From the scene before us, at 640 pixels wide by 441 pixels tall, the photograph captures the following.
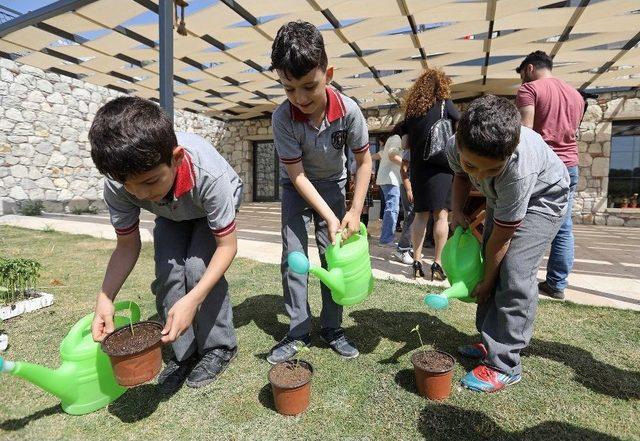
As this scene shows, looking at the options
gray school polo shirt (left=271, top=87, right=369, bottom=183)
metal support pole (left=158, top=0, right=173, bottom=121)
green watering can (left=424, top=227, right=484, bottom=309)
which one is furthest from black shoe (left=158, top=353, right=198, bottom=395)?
metal support pole (left=158, top=0, right=173, bottom=121)

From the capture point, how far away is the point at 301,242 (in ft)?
6.08

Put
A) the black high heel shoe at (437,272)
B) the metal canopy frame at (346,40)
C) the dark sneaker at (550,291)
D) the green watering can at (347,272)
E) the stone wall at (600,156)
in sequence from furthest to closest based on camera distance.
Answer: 1. the stone wall at (600,156)
2. the metal canopy frame at (346,40)
3. the black high heel shoe at (437,272)
4. the dark sneaker at (550,291)
5. the green watering can at (347,272)

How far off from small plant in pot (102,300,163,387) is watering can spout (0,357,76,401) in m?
0.18

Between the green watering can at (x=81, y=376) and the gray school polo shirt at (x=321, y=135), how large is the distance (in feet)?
A: 3.16

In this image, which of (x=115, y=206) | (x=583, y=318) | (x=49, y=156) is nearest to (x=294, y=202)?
(x=115, y=206)

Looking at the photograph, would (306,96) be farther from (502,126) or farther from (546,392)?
(546,392)

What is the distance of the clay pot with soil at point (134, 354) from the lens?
3.84ft

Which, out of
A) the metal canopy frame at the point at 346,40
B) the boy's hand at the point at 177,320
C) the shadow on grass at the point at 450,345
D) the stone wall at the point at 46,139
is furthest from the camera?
the stone wall at the point at 46,139

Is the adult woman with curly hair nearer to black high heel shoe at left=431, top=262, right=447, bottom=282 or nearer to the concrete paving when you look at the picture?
black high heel shoe at left=431, top=262, right=447, bottom=282

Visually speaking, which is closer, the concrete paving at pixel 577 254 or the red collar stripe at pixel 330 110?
the red collar stripe at pixel 330 110

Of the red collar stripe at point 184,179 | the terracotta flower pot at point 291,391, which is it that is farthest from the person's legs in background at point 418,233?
the red collar stripe at point 184,179

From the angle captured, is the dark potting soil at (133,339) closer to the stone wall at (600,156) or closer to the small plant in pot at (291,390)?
the small plant in pot at (291,390)

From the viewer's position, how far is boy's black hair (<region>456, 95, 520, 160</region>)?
1.29m

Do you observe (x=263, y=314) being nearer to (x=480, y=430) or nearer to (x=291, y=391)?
(x=291, y=391)
